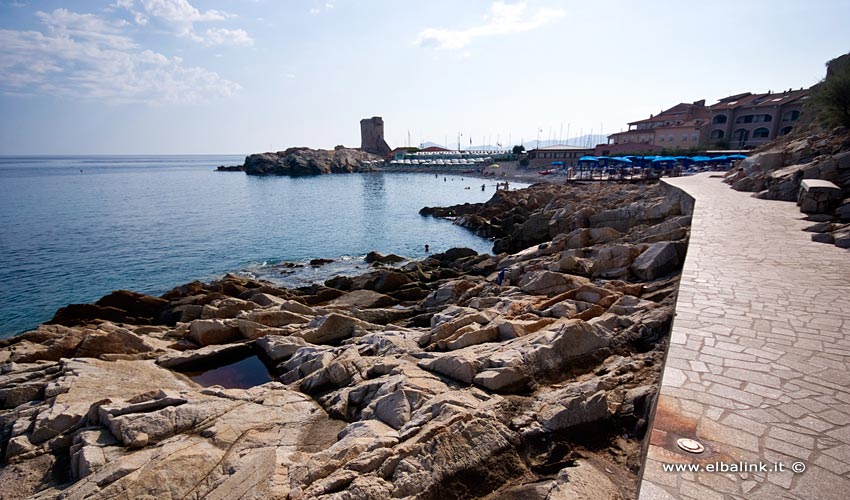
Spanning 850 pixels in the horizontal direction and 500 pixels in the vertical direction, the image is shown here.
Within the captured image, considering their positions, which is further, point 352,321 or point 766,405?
point 352,321

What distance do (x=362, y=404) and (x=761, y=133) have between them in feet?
218

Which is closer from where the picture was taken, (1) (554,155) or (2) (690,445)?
(2) (690,445)

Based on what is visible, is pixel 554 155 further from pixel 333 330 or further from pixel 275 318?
pixel 333 330

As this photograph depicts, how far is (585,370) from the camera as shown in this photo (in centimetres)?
693

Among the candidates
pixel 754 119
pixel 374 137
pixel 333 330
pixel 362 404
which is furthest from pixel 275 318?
pixel 374 137

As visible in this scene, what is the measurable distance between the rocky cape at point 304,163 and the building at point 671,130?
73.3m

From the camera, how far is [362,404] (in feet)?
23.4

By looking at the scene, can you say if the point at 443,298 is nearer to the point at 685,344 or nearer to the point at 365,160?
the point at 685,344

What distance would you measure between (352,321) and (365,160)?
125 metres

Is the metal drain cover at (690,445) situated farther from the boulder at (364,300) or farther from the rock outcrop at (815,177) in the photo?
the boulder at (364,300)

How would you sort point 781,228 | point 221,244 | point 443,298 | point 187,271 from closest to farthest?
point 781,228 < point 443,298 < point 187,271 < point 221,244

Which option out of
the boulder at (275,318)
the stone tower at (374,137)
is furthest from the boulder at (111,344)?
the stone tower at (374,137)

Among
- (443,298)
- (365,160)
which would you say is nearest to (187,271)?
(443,298)

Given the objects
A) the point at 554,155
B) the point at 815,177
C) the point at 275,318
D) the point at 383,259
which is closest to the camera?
the point at 275,318
